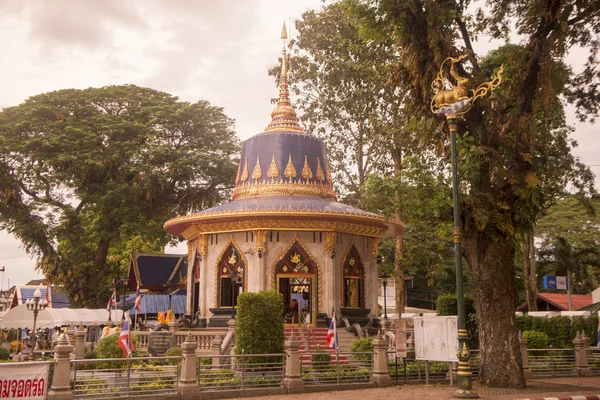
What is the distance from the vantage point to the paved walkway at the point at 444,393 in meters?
15.9

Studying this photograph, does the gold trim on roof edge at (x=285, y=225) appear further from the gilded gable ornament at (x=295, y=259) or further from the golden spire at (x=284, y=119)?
the golden spire at (x=284, y=119)

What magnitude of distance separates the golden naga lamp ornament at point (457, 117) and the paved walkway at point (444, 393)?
2.09ft

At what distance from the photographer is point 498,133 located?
730 inches

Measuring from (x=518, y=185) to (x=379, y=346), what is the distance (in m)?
6.13

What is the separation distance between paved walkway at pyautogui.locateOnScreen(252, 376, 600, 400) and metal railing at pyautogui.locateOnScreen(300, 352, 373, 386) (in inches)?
37.2

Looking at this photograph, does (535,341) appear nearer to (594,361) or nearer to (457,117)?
(594,361)

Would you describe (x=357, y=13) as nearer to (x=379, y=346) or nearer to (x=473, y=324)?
(x=379, y=346)

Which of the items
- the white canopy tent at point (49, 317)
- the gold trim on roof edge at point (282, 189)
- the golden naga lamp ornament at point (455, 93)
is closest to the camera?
the golden naga lamp ornament at point (455, 93)

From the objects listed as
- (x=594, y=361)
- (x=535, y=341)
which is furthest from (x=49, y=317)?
(x=594, y=361)

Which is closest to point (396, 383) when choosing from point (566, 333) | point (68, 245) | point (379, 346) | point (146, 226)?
point (379, 346)

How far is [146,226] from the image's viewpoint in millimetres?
43438

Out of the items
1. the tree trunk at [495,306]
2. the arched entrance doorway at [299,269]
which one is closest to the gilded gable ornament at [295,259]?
the arched entrance doorway at [299,269]

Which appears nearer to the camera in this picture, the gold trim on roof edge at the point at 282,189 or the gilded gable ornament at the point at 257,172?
the gold trim on roof edge at the point at 282,189

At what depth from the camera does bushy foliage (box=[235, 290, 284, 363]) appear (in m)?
20.8
